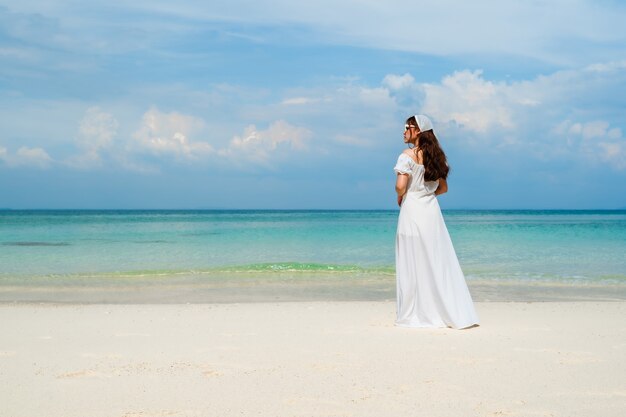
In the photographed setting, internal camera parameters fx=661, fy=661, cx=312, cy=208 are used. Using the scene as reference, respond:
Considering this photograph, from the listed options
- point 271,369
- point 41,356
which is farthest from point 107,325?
point 271,369

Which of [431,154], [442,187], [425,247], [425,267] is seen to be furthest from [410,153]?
[425,267]

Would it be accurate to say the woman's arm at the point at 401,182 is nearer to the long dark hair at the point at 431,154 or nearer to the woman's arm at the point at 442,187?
the long dark hair at the point at 431,154

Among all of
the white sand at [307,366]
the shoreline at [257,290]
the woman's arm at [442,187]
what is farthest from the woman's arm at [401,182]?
the shoreline at [257,290]

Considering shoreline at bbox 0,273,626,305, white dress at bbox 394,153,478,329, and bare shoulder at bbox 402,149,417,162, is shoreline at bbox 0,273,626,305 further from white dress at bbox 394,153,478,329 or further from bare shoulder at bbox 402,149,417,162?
bare shoulder at bbox 402,149,417,162

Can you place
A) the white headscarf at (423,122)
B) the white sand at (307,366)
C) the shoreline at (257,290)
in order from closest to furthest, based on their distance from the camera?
the white sand at (307,366), the white headscarf at (423,122), the shoreline at (257,290)

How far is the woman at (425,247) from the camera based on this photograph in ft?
25.4

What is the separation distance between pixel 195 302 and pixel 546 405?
7691 mm

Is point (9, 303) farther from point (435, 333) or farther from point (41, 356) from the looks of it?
point (435, 333)

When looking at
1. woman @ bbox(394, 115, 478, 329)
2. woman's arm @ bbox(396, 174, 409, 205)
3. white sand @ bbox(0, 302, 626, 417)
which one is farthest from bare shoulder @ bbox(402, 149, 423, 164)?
white sand @ bbox(0, 302, 626, 417)

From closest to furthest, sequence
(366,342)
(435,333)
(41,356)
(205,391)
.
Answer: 1. (205,391)
2. (41,356)
3. (366,342)
4. (435,333)

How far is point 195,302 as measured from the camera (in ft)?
37.4

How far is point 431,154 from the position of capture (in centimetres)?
771

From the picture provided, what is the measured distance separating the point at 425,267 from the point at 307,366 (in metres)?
2.65

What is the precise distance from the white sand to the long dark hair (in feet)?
5.98
